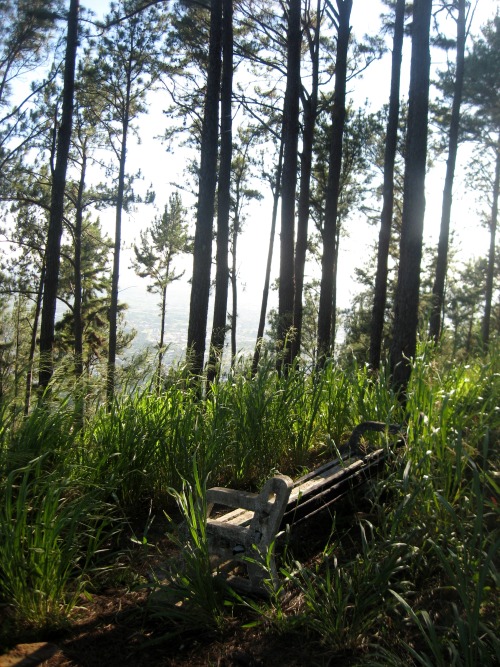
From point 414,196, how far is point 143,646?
6.08 metres

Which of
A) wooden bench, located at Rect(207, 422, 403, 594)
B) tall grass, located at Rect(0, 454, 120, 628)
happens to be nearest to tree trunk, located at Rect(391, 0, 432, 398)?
wooden bench, located at Rect(207, 422, 403, 594)

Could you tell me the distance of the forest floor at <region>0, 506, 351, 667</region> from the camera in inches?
88.2

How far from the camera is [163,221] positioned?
1252 inches

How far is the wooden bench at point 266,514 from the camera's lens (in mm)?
2600

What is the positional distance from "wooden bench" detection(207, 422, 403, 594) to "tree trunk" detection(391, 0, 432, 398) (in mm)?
3719

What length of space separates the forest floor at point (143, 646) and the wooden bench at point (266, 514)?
0.69 feet

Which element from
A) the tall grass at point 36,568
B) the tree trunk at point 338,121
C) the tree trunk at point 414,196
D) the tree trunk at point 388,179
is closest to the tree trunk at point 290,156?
the tree trunk at point 338,121

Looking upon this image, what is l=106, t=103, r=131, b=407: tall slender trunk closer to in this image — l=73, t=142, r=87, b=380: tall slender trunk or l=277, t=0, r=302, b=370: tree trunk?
l=73, t=142, r=87, b=380: tall slender trunk

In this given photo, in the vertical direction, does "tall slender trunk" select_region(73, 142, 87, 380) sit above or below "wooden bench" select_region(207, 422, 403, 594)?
above

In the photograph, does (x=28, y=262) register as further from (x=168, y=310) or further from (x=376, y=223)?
(x=376, y=223)

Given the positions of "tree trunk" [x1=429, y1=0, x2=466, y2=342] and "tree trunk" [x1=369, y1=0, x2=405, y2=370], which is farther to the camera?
"tree trunk" [x1=429, y1=0, x2=466, y2=342]

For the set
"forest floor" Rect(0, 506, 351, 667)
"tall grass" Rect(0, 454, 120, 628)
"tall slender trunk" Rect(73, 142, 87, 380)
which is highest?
"tall slender trunk" Rect(73, 142, 87, 380)

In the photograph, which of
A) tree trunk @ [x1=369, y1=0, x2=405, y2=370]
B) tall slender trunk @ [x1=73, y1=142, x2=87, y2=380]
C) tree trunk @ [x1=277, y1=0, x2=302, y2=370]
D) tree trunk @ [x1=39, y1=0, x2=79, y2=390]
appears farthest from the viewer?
tall slender trunk @ [x1=73, y1=142, x2=87, y2=380]

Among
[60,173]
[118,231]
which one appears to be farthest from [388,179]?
[118,231]
